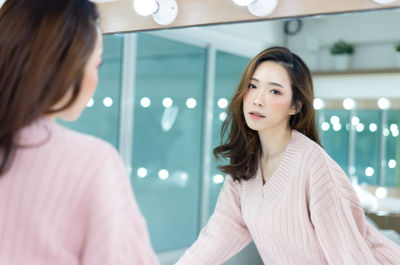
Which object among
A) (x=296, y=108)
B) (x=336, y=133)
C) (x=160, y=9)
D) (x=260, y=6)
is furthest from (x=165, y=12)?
(x=336, y=133)

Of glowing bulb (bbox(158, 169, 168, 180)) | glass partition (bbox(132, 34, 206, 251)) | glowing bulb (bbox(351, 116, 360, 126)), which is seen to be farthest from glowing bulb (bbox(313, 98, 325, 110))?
glowing bulb (bbox(158, 169, 168, 180))

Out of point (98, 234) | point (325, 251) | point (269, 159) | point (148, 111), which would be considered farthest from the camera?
point (148, 111)

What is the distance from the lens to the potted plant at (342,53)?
132 centimetres

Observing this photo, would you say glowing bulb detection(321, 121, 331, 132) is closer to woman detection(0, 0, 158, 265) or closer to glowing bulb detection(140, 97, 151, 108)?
glowing bulb detection(140, 97, 151, 108)

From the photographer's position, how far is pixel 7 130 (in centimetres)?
46

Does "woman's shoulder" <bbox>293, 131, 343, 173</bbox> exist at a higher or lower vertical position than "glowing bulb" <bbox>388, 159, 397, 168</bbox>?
higher

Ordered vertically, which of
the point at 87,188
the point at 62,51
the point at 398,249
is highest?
the point at 62,51

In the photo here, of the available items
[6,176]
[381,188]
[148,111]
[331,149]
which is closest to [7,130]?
[6,176]

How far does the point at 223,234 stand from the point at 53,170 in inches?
23.5

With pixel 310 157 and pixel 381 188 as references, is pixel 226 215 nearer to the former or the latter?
pixel 310 157

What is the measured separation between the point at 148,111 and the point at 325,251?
Result: 1.32 metres

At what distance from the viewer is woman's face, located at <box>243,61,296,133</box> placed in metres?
0.92

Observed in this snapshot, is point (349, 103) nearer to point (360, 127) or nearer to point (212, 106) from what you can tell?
point (360, 127)

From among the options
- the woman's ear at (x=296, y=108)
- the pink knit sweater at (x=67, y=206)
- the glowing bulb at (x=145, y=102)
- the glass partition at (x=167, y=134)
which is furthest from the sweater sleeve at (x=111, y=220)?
the glowing bulb at (x=145, y=102)
